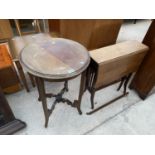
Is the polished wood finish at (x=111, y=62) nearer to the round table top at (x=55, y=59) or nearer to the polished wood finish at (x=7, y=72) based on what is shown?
the round table top at (x=55, y=59)

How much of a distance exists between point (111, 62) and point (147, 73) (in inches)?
24.8

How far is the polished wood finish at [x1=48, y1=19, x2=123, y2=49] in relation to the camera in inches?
72.0

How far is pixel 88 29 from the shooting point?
1.98 metres

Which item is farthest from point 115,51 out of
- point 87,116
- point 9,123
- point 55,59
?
point 9,123

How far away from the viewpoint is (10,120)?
129cm

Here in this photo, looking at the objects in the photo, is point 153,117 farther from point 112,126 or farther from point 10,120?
point 10,120

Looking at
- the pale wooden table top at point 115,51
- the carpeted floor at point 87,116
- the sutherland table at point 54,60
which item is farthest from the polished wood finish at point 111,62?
the carpeted floor at point 87,116

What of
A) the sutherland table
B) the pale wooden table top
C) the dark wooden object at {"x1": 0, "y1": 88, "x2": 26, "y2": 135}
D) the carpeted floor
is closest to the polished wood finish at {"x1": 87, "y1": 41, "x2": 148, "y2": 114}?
the pale wooden table top

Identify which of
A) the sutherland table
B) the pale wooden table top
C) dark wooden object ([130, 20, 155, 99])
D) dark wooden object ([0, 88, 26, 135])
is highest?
the sutherland table

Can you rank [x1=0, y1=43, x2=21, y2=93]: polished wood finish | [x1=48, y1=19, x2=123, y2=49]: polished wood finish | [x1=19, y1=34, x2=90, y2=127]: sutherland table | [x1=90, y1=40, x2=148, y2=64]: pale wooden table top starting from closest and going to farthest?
[x1=19, y1=34, x2=90, y2=127]: sutherland table, [x1=90, y1=40, x2=148, y2=64]: pale wooden table top, [x1=0, y1=43, x2=21, y2=93]: polished wood finish, [x1=48, y1=19, x2=123, y2=49]: polished wood finish

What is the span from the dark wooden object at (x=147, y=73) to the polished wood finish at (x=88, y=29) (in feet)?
2.62

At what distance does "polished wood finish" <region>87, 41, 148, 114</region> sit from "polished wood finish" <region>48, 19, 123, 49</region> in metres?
0.80

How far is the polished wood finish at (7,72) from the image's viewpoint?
53.1 inches

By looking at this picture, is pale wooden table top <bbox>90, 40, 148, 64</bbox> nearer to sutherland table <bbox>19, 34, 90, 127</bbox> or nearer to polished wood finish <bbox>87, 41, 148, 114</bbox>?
polished wood finish <bbox>87, 41, 148, 114</bbox>
